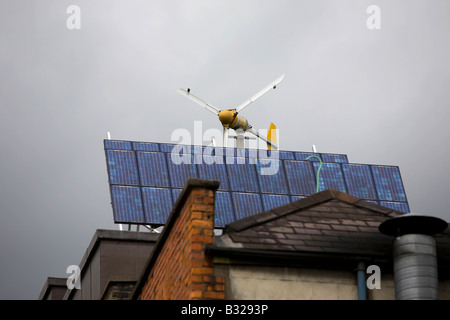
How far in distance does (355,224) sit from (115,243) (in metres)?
13.1

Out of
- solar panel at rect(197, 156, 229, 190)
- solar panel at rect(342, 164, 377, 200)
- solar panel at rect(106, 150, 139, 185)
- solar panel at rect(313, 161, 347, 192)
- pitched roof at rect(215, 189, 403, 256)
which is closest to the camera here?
pitched roof at rect(215, 189, 403, 256)

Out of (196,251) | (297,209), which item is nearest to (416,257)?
(297,209)

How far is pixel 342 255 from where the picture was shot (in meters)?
→ 17.5

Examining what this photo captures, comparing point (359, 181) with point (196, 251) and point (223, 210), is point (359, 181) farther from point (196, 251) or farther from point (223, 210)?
point (196, 251)

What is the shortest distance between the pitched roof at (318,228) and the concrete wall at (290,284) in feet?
1.27

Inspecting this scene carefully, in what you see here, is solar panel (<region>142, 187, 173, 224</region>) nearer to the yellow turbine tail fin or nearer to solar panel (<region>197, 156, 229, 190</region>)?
solar panel (<region>197, 156, 229, 190</region>)

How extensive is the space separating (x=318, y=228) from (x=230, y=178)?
2227 cm

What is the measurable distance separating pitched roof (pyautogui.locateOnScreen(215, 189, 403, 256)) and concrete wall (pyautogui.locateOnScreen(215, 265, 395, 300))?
39 cm

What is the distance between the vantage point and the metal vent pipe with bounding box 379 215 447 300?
16.8 meters

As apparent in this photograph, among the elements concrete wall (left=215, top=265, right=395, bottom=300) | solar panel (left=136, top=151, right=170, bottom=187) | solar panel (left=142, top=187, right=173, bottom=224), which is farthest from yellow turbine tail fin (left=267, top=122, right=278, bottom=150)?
concrete wall (left=215, top=265, right=395, bottom=300)

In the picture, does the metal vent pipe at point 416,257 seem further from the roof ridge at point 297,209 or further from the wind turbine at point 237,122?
the wind turbine at point 237,122

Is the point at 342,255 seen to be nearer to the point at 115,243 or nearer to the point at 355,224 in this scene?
the point at 355,224
